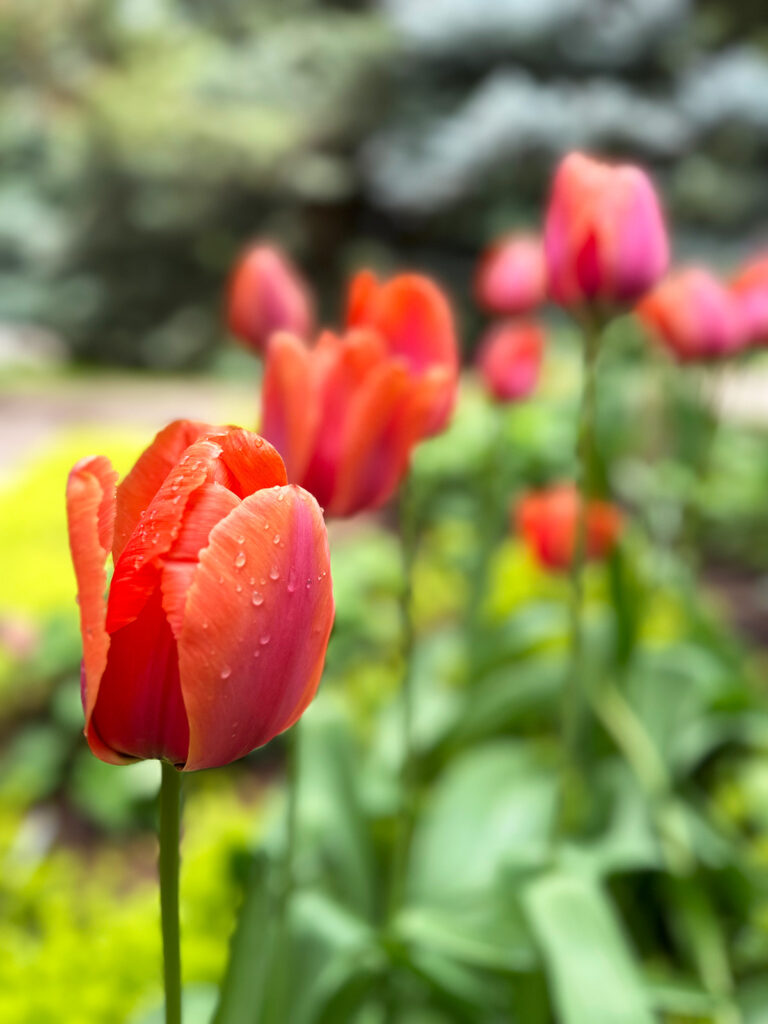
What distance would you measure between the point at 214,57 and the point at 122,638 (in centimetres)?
827

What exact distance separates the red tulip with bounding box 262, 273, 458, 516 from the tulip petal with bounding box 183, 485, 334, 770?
0.74 ft

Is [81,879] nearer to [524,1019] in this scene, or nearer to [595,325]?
[524,1019]

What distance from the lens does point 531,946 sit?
845 mm

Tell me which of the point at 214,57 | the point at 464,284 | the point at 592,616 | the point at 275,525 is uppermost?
the point at 214,57

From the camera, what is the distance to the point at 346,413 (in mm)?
615

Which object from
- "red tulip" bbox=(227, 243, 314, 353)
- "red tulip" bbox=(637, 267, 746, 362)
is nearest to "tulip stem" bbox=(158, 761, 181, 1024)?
"red tulip" bbox=(227, 243, 314, 353)

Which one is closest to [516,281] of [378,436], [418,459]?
[378,436]

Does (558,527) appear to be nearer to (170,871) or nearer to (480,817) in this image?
(480,817)

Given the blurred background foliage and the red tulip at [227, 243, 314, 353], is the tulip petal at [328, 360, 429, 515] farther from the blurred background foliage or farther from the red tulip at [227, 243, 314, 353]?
the blurred background foliage

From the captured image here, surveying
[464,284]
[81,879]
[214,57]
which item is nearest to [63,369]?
[214,57]

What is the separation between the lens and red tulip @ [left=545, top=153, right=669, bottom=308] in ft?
2.45

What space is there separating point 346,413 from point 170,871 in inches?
12.8

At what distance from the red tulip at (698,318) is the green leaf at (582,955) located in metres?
0.64

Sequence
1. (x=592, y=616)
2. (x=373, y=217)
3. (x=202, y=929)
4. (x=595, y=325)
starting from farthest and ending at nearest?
(x=373, y=217) → (x=592, y=616) → (x=202, y=929) → (x=595, y=325)
